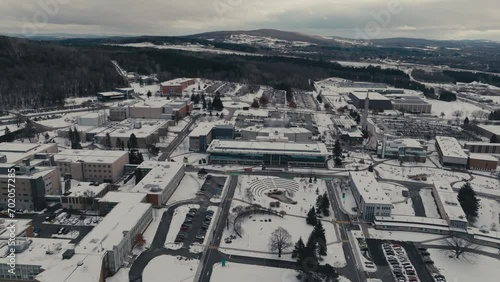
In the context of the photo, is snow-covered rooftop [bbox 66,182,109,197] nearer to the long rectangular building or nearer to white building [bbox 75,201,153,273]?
white building [bbox 75,201,153,273]

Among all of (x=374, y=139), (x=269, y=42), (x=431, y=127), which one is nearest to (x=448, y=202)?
(x=374, y=139)

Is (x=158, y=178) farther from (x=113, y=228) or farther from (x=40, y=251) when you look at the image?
(x=40, y=251)

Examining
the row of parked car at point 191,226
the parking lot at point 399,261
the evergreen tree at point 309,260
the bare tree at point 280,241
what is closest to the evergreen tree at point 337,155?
the parking lot at point 399,261

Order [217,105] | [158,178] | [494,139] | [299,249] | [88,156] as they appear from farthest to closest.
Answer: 1. [217,105]
2. [494,139]
3. [88,156]
4. [158,178]
5. [299,249]

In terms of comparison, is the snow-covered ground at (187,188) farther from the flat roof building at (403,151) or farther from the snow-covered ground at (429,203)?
the flat roof building at (403,151)

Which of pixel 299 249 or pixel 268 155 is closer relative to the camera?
pixel 299 249

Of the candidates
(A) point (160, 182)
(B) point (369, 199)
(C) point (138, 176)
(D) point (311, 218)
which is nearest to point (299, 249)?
(D) point (311, 218)

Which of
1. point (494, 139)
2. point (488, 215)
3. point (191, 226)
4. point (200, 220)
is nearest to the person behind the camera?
point (191, 226)
